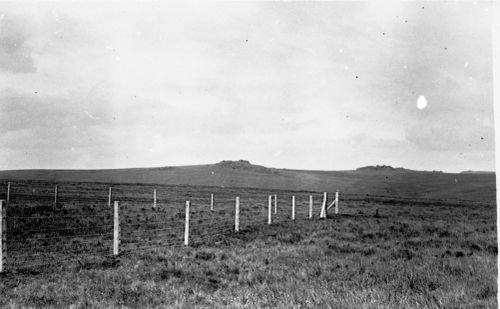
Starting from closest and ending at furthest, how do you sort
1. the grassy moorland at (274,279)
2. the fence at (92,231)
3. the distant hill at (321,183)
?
the grassy moorland at (274,279) → the fence at (92,231) → the distant hill at (321,183)

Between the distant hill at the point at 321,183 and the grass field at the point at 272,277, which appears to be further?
the distant hill at the point at 321,183

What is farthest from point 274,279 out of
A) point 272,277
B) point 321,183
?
point 321,183

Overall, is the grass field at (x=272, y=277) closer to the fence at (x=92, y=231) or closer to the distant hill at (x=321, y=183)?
the fence at (x=92, y=231)

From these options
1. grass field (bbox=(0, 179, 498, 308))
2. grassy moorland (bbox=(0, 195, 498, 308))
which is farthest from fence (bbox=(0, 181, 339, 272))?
grassy moorland (bbox=(0, 195, 498, 308))

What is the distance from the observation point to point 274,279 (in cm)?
838

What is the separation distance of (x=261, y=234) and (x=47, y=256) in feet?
24.8

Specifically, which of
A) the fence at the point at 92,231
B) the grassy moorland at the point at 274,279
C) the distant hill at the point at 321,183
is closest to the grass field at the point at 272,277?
the grassy moorland at the point at 274,279

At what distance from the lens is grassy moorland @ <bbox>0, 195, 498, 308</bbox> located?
6539 millimetres

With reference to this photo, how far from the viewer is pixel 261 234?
1608 centimetres

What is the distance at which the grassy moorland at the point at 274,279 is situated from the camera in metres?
6.54

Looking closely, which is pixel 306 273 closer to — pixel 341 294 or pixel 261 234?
pixel 341 294

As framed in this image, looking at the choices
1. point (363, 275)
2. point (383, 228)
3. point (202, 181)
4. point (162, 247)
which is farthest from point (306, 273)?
point (202, 181)

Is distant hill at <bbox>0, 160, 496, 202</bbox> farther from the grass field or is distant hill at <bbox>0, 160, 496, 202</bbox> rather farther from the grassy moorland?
the grassy moorland

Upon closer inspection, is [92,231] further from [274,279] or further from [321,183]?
[321,183]
